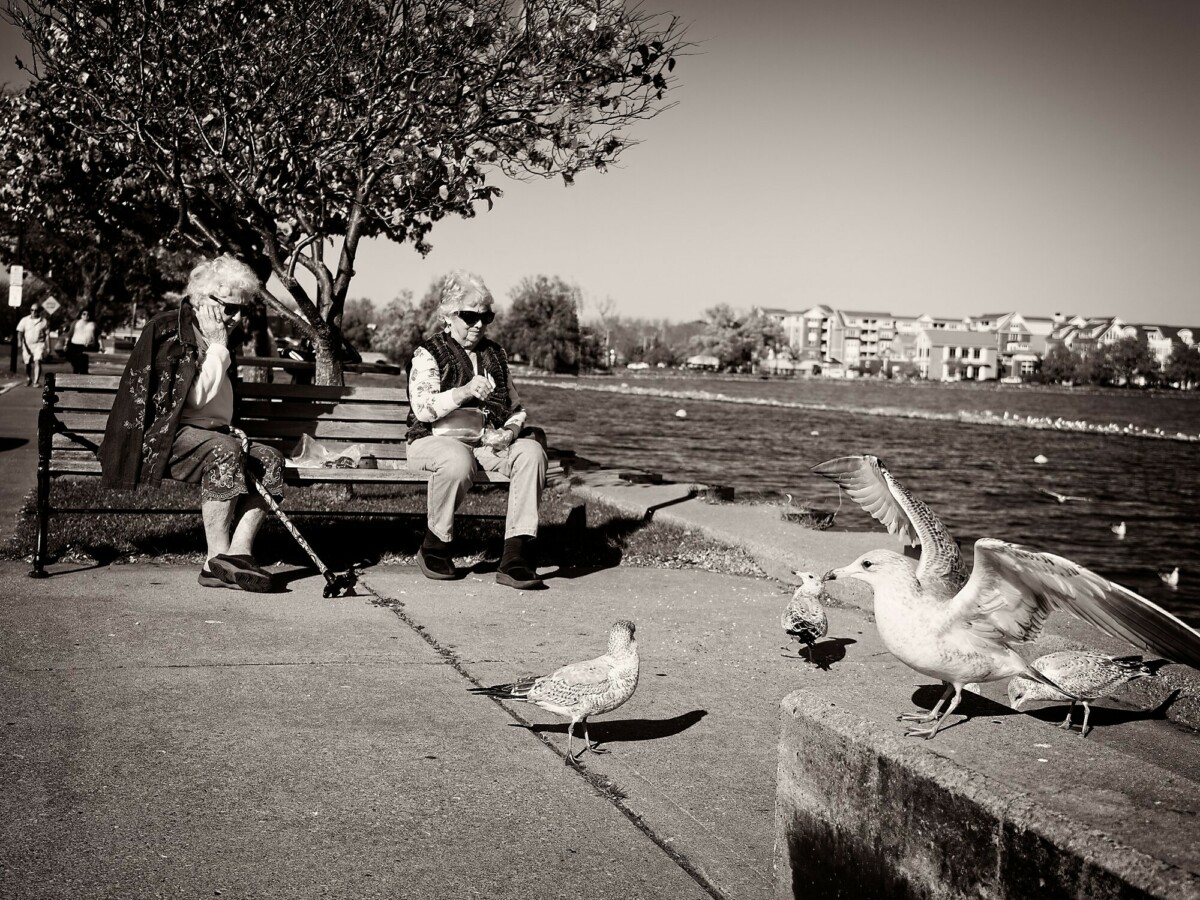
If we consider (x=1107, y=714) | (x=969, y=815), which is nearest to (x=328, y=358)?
(x=1107, y=714)

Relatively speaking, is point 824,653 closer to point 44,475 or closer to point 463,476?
point 463,476

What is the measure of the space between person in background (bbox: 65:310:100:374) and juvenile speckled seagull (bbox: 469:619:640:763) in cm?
1342

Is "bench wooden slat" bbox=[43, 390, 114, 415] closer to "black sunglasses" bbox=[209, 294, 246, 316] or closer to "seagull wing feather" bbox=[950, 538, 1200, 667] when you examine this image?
"black sunglasses" bbox=[209, 294, 246, 316]

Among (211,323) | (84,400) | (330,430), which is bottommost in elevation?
(330,430)

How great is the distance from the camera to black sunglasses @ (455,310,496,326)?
7195 mm

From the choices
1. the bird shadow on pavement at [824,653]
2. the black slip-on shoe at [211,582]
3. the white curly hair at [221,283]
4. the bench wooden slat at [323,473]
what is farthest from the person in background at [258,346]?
the bird shadow on pavement at [824,653]

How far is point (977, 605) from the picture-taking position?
152 inches

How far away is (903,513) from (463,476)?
2.83 m

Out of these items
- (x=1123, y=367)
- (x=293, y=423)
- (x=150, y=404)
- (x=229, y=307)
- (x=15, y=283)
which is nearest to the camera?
(x=150, y=404)

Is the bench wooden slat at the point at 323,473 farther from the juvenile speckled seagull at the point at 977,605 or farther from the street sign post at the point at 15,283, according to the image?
the street sign post at the point at 15,283

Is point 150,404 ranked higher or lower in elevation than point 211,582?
higher

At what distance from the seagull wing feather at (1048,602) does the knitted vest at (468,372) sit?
4.11 m

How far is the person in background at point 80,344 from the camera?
22902 mm

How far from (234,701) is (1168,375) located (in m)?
192
